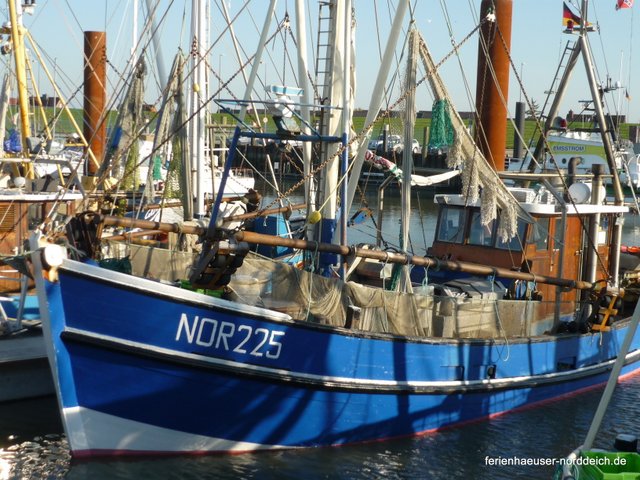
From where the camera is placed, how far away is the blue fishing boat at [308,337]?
10758mm

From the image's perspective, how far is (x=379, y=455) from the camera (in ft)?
41.3

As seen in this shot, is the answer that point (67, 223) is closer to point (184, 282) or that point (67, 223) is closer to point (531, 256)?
point (184, 282)

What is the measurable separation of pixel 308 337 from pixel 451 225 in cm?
619

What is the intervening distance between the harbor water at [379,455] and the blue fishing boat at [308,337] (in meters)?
0.19

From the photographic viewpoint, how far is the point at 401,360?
1244cm

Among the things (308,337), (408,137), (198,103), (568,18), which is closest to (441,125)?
(408,137)

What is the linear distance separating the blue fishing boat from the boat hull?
0.02 meters

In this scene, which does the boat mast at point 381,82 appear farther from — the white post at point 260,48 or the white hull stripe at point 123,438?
the white hull stripe at point 123,438

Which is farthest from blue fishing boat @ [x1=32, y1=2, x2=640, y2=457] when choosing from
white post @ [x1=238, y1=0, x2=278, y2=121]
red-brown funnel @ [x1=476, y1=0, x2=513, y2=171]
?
red-brown funnel @ [x1=476, y1=0, x2=513, y2=171]

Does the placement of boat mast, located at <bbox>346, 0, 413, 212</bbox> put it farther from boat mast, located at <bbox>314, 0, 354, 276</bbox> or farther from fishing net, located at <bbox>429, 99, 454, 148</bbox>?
fishing net, located at <bbox>429, 99, 454, 148</bbox>

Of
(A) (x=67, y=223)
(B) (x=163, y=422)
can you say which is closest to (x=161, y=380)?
(B) (x=163, y=422)

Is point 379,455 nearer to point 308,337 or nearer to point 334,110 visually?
point 308,337

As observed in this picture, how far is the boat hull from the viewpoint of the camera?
419 inches

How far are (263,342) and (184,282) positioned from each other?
135 centimetres
